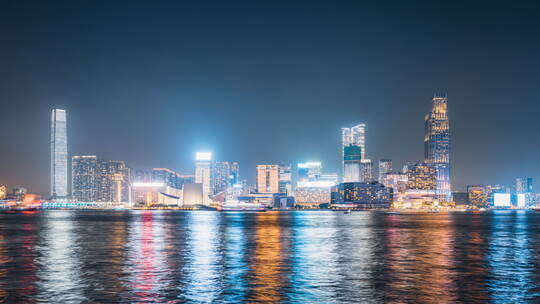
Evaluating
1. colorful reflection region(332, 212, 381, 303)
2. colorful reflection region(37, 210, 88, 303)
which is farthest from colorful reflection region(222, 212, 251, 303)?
colorful reflection region(37, 210, 88, 303)

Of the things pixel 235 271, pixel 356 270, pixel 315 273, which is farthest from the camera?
pixel 356 270

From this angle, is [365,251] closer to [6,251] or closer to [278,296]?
[278,296]

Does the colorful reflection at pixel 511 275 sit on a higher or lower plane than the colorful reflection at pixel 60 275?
lower

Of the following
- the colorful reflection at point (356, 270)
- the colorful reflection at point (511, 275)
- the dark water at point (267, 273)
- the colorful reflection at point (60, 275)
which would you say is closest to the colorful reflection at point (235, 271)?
the dark water at point (267, 273)

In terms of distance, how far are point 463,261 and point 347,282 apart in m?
17.0

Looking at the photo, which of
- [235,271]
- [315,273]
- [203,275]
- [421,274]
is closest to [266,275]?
[235,271]

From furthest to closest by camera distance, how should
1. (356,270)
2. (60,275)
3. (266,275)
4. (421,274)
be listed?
(356,270)
(421,274)
(266,275)
(60,275)

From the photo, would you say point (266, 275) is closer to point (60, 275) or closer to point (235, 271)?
point (235, 271)

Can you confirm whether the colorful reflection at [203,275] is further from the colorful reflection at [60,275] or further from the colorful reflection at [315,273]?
the colorful reflection at [60,275]

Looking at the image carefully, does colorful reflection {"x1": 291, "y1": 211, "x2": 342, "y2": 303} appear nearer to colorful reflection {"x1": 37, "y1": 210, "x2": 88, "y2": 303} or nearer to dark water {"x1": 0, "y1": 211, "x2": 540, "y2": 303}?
dark water {"x1": 0, "y1": 211, "x2": 540, "y2": 303}

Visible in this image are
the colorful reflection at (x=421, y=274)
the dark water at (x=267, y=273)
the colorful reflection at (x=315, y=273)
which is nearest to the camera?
the colorful reflection at (x=421, y=274)

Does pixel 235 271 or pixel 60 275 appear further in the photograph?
pixel 235 271

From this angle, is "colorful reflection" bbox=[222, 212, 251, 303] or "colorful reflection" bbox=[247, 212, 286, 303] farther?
"colorful reflection" bbox=[222, 212, 251, 303]

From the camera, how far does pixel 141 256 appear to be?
50.5 metres
